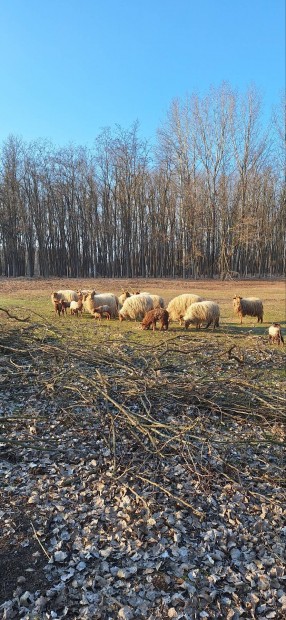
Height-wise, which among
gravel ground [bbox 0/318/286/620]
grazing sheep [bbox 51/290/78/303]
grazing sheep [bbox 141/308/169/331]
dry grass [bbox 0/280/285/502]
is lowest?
gravel ground [bbox 0/318/286/620]

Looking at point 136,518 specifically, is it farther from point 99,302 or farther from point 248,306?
point 99,302

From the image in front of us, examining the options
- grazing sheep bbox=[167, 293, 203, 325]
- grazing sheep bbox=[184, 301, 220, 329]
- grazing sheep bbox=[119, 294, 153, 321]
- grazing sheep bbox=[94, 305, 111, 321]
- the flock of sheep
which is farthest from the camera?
grazing sheep bbox=[94, 305, 111, 321]

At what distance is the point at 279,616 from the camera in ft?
9.86

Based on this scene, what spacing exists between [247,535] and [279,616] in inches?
35.3

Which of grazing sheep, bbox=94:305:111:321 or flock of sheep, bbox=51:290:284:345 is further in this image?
grazing sheep, bbox=94:305:111:321

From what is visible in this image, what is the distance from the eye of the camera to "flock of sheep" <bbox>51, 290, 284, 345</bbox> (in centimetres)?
1419

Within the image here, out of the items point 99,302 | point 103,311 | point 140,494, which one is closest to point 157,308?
point 103,311

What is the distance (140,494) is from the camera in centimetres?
450

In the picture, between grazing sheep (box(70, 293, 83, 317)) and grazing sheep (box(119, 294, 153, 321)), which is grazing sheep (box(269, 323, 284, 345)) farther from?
grazing sheep (box(70, 293, 83, 317))

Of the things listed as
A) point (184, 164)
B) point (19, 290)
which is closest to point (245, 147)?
point (184, 164)

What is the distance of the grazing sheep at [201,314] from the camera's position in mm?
14406

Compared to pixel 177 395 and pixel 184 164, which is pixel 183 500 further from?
pixel 184 164

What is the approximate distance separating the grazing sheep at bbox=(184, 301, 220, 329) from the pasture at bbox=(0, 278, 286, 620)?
611 centimetres

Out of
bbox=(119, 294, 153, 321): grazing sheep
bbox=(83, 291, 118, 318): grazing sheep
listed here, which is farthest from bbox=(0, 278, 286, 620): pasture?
bbox=(83, 291, 118, 318): grazing sheep
